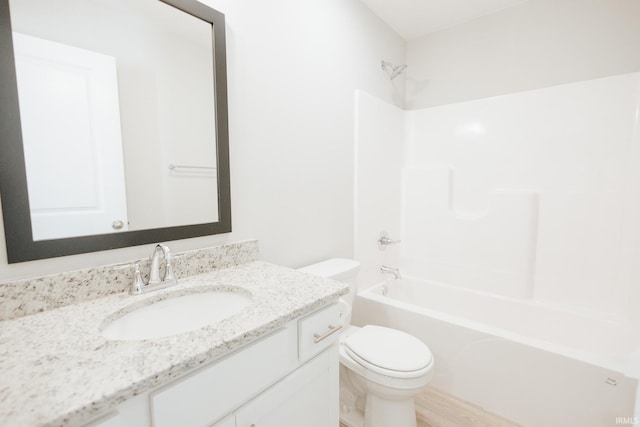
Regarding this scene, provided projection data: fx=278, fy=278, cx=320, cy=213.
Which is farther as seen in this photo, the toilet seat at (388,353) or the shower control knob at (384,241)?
the shower control knob at (384,241)

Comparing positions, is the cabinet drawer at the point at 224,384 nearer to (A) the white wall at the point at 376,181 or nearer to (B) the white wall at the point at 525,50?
(A) the white wall at the point at 376,181

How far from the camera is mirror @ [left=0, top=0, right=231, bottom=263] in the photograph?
0.76 m

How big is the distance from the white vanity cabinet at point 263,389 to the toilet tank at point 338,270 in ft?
1.75

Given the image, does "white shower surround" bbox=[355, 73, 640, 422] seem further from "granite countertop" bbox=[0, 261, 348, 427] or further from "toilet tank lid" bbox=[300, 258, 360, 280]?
"granite countertop" bbox=[0, 261, 348, 427]

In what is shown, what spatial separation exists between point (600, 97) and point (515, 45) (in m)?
0.66

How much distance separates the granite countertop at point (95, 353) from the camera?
45cm

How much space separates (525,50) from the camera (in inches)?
78.3

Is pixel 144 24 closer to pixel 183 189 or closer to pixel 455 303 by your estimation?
pixel 183 189

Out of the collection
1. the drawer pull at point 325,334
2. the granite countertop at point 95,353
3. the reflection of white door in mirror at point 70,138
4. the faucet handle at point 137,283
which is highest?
the reflection of white door in mirror at point 70,138

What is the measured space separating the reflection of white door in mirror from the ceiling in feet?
6.00

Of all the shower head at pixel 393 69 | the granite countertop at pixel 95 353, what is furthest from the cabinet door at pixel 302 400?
the shower head at pixel 393 69

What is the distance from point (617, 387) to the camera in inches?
48.3

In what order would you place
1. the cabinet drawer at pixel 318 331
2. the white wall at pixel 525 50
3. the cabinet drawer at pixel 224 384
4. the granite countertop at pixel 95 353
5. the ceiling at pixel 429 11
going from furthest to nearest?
the ceiling at pixel 429 11 → the white wall at pixel 525 50 → the cabinet drawer at pixel 318 331 → the cabinet drawer at pixel 224 384 → the granite countertop at pixel 95 353

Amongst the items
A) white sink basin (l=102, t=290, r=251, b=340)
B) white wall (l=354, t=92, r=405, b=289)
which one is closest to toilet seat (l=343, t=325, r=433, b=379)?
white wall (l=354, t=92, r=405, b=289)
